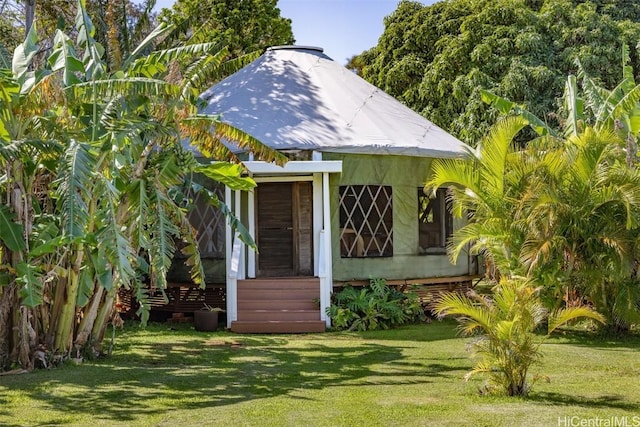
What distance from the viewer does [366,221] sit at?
12.7 meters

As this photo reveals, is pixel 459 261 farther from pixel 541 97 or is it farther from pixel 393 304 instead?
pixel 541 97

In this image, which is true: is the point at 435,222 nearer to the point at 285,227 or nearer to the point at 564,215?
A: the point at 285,227

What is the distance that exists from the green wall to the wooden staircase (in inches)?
31.5

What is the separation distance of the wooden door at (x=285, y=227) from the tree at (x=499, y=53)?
284 inches

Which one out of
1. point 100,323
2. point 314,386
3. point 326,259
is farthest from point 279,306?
point 314,386

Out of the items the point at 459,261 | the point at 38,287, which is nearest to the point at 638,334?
the point at 459,261

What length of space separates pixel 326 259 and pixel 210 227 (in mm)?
2298

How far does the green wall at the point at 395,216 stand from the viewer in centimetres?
1247

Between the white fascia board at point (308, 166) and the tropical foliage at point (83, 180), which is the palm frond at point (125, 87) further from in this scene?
the white fascia board at point (308, 166)

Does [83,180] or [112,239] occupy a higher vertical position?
[83,180]

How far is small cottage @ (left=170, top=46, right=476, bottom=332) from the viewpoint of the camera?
1167 centimetres

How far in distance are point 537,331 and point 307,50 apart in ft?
24.6

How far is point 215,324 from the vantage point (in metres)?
11.6

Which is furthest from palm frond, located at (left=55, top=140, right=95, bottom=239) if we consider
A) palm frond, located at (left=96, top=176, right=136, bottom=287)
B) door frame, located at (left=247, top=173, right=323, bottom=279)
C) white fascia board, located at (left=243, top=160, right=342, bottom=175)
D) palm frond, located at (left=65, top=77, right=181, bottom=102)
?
door frame, located at (left=247, top=173, right=323, bottom=279)
